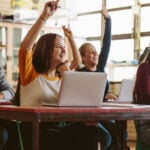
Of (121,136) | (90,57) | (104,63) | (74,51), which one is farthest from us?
(90,57)

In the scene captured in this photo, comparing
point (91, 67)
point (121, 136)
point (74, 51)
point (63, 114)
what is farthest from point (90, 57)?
point (63, 114)

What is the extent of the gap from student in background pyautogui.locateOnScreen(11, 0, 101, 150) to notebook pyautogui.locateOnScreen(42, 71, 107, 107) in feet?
0.91

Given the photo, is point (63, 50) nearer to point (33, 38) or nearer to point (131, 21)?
point (33, 38)

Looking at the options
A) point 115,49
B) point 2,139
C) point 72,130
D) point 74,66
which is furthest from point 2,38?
point 72,130

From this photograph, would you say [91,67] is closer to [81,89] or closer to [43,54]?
[43,54]

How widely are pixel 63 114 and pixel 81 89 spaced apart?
0.82ft

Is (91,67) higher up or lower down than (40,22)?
lower down

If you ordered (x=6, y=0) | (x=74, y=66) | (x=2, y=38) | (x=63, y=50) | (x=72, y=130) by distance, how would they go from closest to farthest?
(x=72, y=130), (x=63, y=50), (x=74, y=66), (x=2, y=38), (x=6, y=0)

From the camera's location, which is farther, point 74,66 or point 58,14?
point 58,14

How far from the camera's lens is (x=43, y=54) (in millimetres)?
2311

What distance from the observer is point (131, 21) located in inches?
272

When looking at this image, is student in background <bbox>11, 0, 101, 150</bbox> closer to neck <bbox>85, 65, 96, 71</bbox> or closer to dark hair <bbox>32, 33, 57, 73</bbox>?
dark hair <bbox>32, 33, 57, 73</bbox>

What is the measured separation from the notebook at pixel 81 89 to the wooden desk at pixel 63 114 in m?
0.13

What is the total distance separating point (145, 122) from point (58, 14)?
4946 millimetres
